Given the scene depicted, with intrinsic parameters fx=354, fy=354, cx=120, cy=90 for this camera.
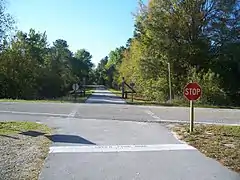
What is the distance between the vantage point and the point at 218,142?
28.3ft

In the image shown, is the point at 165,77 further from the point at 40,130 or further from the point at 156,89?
the point at 40,130

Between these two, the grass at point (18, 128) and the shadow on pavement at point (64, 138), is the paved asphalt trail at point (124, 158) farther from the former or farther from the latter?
the grass at point (18, 128)

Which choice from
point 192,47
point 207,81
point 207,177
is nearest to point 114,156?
point 207,177

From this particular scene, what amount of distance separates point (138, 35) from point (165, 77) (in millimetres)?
5770

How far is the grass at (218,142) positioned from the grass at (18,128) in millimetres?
4084

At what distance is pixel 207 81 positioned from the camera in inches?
1111

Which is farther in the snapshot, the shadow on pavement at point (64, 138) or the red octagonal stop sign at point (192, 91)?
the red octagonal stop sign at point (192, 91)

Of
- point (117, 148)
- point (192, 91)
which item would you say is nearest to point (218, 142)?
point (192, 91)

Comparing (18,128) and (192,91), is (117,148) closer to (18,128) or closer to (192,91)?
(192,91)

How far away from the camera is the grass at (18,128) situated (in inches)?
396

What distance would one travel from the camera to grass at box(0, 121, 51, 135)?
1007 cm

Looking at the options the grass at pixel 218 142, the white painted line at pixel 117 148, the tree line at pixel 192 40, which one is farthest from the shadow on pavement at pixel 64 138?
the tree line at pixel 192 40

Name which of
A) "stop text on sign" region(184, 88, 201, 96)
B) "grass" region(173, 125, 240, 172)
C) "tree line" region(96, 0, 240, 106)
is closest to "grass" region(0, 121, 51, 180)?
"grass" region(173, 125, 240, 172)

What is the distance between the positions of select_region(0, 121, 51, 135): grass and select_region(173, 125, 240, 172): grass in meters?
4.08
